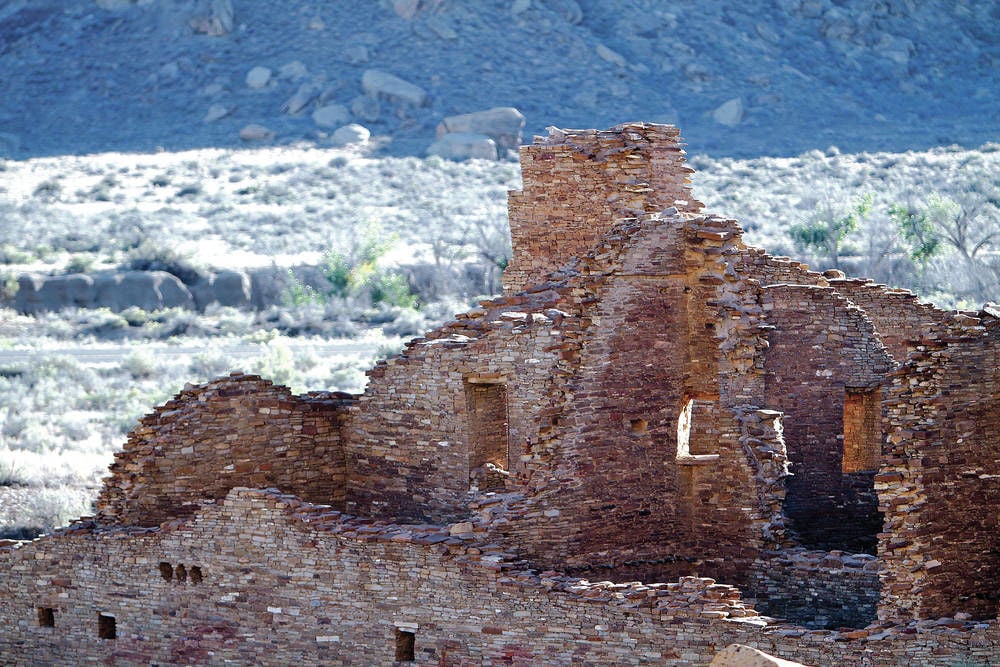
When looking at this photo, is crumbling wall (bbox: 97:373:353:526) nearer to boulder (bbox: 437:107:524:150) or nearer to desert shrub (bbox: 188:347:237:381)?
desert shrub (bbox: 188:347:237:381)

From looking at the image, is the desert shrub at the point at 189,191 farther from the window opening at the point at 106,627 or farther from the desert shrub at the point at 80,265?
the window opening at the point at 106,627

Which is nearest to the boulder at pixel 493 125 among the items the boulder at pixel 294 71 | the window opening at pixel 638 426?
the boulder at pixel 294 71

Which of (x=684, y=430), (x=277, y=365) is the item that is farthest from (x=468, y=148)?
(x=684, y=430)

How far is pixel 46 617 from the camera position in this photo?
41.9 ft

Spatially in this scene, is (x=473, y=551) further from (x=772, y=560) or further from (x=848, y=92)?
(x=848, y=92)

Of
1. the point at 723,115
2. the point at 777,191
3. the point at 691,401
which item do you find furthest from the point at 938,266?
the point at 691,401

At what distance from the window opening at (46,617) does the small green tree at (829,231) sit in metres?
29.6

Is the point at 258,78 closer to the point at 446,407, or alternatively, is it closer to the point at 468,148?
the point at 468,148

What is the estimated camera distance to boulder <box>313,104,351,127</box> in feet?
209

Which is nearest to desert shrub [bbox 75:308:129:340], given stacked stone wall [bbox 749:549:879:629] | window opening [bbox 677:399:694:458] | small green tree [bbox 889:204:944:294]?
small green tree [bbox 889:204:944:294]

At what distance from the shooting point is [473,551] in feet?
36.7

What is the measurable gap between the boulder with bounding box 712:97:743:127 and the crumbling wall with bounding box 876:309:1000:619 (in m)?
48.2

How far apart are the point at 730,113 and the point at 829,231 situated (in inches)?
734

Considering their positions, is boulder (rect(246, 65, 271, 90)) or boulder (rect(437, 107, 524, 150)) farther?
boulder (rect(246, 65, 271, 90))
